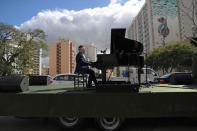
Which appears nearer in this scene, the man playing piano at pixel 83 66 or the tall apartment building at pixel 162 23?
the man playing piano at pixel 83 66

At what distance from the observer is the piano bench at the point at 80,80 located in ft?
32.0

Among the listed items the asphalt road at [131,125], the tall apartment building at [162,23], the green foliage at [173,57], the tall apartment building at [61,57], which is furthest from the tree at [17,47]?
the tall apartment building at [162,23]

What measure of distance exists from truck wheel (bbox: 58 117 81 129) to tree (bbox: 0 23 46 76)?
48.3 metres

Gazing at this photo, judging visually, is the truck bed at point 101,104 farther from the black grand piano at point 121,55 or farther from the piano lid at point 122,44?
the piano lid at point 122,44

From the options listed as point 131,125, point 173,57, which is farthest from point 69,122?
point 173,57

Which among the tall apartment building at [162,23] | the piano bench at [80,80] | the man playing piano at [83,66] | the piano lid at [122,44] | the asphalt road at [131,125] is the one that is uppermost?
the tall apartment building at [162,23]

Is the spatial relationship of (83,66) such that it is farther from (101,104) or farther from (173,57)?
(173,57)

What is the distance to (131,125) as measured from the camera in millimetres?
9891

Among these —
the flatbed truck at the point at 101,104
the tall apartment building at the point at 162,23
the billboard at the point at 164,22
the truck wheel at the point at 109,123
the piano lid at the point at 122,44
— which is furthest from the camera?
the billboard at the point at 164,22

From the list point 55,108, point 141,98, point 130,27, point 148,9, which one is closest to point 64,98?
point 55,108

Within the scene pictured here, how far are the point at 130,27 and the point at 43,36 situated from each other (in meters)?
108

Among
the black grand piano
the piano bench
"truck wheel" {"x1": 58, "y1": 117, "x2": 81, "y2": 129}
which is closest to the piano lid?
the black grand piano

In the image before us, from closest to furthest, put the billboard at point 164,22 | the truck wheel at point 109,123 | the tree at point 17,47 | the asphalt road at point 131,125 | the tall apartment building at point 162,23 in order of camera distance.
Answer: the truck wheel at point 109,123 → the asphalt road at point 131,125 → the tree at point 17,47 → the tall apartment building at point 162,23 → the billboard at point 164,22

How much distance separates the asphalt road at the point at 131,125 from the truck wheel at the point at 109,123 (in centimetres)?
46
